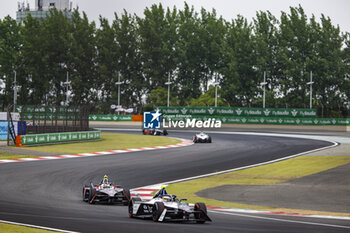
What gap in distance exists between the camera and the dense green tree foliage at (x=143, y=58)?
99062mm

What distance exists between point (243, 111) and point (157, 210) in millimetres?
60642

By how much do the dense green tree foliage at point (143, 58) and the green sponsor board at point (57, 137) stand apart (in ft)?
168

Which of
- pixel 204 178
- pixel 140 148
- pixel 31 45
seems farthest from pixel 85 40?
pixel 204 178

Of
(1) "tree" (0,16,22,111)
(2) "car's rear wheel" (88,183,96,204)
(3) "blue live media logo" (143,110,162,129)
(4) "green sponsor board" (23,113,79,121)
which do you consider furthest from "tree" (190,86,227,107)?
(2) "car's rear wheel" (88,183,96,204)

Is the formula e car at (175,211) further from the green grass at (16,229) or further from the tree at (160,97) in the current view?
the tree at (160,97)

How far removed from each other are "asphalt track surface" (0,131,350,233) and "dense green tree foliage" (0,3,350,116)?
5824 cm

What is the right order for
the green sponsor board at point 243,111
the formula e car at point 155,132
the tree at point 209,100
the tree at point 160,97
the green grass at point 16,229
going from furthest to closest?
the tree at point 160,97 → the tree at point 209,100 → the green sponsor board at point 243,111 → the formula e car at point 155,132 → the green grass at point 16,229

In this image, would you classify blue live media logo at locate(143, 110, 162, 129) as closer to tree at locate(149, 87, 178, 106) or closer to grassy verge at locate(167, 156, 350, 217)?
grassy verge at locate(167, 156, 350, 217)

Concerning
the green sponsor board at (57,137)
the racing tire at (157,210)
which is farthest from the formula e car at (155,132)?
the racing tire at (157,210)

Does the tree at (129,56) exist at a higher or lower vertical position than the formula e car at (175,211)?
higher

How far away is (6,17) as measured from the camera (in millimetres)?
113688

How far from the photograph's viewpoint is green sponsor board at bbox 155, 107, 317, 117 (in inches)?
2766

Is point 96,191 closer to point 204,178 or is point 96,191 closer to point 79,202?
point 79,202

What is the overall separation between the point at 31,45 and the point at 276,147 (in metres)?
79.2
